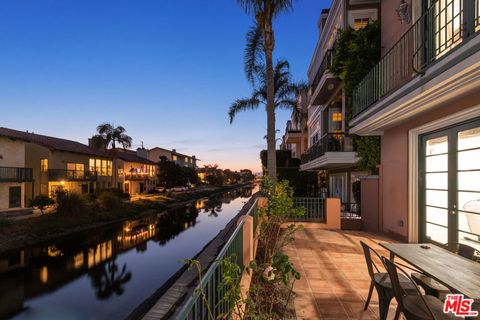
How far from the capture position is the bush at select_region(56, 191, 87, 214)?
23891 millimetres

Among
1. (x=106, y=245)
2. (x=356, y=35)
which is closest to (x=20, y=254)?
(x=106, y=245)

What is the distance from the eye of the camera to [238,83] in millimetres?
45469

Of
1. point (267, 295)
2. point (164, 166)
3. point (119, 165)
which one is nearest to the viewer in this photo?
point (267, 295)

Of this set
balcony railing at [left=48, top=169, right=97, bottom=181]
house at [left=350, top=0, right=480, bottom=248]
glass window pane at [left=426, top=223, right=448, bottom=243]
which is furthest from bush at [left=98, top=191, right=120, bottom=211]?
glass window pane at [left=426, top=223, right=448, bottom=243]

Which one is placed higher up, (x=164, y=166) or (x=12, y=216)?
(x=164, y=166)

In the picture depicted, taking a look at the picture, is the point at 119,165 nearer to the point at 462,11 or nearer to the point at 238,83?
the point at 238,83

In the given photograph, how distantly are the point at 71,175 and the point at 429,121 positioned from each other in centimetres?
3435

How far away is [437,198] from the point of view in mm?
6316

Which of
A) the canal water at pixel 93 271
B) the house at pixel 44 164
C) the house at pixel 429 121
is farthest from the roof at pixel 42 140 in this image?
the house at pixel 429 121

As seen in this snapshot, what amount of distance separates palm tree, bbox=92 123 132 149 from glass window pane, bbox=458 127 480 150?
118 feet

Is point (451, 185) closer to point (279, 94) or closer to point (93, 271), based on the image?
point (279, 94)

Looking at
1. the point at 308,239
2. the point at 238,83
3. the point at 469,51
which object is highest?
the point at 238,83

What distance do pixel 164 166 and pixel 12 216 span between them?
3084 centimetres

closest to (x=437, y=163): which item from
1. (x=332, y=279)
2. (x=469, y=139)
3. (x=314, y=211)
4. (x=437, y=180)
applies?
(x=437, y=180)
